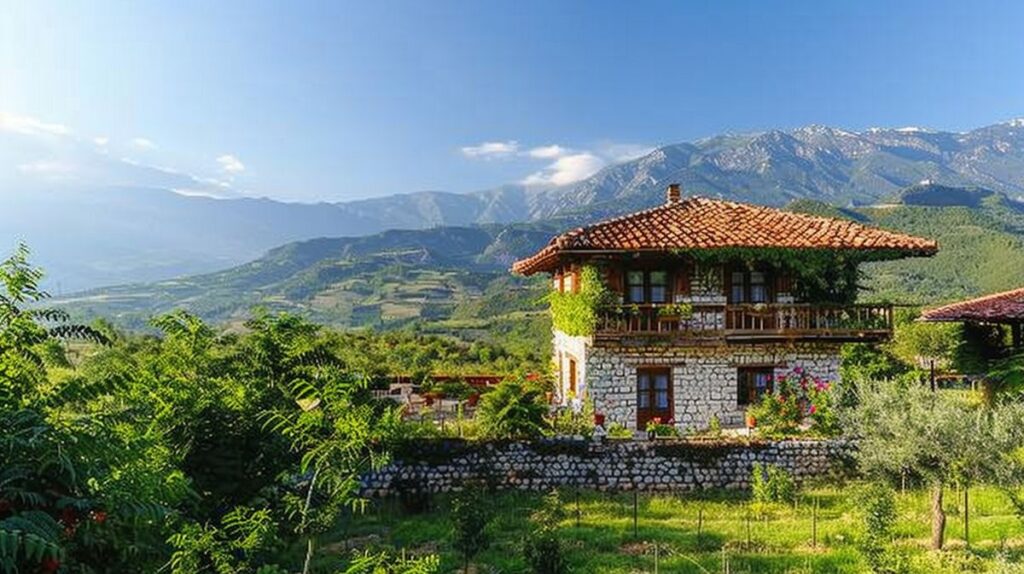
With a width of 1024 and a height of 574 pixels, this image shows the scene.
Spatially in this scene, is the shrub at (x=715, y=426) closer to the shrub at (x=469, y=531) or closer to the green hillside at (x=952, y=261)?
the shrub at (x=469, y=531)

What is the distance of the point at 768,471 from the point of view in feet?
57.8

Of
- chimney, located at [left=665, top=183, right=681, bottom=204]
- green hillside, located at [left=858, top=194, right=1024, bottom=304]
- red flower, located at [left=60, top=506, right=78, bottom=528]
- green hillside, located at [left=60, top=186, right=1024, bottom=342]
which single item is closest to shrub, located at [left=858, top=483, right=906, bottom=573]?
red flower, located at [left=60, top=506, right=78, bottom=528]

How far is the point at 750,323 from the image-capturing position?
73.2 feet

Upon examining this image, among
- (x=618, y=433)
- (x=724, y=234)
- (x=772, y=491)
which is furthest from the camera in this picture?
(x=724, y=234)

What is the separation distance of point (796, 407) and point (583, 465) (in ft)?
22.3

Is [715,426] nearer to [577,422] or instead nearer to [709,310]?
[709,310]

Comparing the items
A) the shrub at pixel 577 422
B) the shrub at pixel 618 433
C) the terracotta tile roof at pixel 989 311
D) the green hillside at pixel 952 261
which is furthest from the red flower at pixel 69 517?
the green hillside at pixel 952 261

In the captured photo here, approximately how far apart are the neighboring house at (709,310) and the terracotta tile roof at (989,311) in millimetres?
4441

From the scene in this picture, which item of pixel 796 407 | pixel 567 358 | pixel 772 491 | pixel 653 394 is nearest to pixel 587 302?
pixel 653 394

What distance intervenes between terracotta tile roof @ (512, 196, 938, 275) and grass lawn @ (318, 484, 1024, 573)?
7083 millimetres

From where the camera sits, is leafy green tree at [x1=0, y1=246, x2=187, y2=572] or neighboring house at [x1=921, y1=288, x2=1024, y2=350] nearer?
leafy green tree at [x1=0, y1=246, x2=187, y2=572]

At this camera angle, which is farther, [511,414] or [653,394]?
[653,394]

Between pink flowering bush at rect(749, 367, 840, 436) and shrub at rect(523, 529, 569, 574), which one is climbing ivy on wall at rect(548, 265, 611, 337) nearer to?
pink flowering bush at rect(749, 367, 840, 436)

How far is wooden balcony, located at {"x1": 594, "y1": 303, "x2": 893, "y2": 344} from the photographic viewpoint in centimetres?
2164
